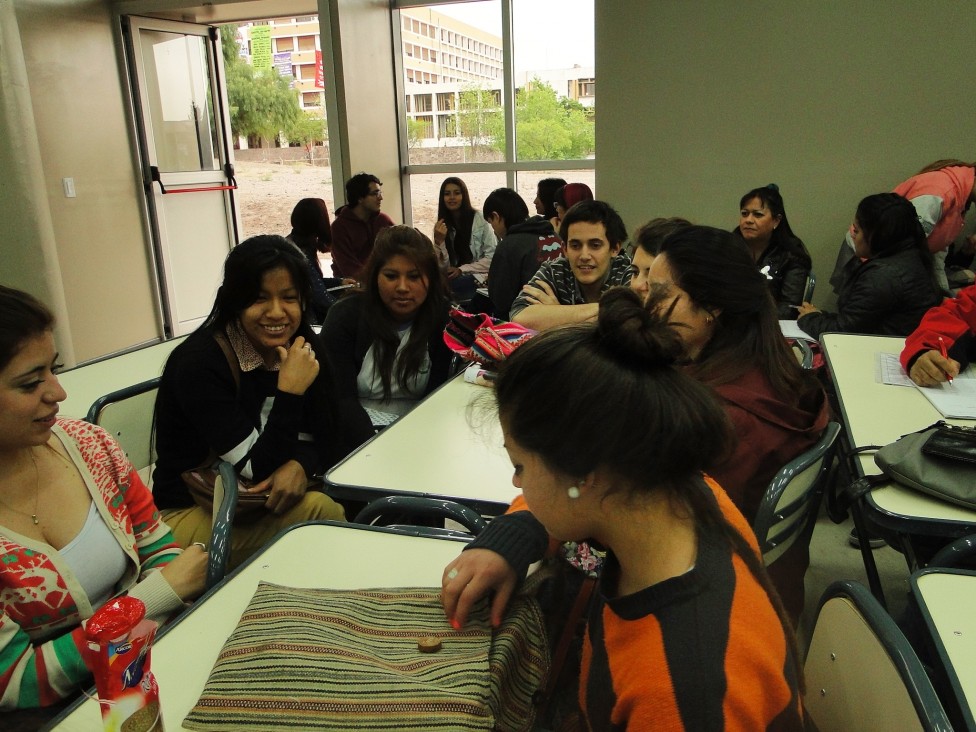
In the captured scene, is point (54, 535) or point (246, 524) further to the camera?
point (246, 524)

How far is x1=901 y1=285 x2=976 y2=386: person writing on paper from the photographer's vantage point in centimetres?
219

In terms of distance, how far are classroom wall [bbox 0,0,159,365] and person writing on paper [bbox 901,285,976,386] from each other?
514 cm

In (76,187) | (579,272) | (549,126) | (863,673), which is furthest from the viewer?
(549,126)

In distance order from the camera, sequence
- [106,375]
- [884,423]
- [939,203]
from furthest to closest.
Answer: [939,203] < [106,375] < [884,423]

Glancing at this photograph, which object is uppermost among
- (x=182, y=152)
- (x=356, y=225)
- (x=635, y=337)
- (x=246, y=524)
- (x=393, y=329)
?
(x=182, y=152)

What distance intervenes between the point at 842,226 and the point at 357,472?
422 cm

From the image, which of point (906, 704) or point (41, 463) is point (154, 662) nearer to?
point (41, 463)

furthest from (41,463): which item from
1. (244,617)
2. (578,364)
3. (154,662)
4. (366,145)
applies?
(366,145)

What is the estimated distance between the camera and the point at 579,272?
9.54 ft

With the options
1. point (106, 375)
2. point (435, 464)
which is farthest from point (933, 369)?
point (106, 375)

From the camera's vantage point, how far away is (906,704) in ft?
2.65

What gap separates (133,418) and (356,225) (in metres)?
3.56

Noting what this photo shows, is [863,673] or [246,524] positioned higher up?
[863,673]

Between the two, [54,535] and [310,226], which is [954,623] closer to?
[54,535]
